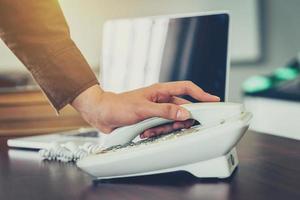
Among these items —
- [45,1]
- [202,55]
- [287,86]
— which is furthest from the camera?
[287,86]

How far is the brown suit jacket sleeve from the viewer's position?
3.12 ft

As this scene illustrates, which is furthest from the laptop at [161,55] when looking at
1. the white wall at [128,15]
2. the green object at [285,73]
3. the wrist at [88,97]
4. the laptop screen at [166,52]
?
the green object at [285,73]

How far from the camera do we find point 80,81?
949 mm

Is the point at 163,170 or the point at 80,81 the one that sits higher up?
the point at 80,81

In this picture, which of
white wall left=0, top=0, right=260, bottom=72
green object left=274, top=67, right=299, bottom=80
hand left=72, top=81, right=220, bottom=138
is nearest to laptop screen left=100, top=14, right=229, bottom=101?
hand left=72, top=81, right=220, bottom=138

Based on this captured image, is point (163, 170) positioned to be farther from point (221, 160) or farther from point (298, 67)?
point (298, 67)

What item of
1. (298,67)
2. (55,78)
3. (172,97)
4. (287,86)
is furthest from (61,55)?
(298,67)

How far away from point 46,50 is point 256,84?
1.81 metres

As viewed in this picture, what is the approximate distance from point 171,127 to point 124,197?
7.4 inches

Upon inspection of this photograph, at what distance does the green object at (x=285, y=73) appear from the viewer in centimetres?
259

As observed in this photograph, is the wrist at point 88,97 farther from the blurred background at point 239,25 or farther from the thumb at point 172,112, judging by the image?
the blurred background at point 239,25

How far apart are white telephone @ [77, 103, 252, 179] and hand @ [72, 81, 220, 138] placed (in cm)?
4

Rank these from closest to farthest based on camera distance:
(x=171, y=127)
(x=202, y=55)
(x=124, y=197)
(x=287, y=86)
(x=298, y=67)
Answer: (x=124, y=197) < (x=171, y=127) < (x=202, y=55) < (x=287, y=86) < (x=298, y=67)

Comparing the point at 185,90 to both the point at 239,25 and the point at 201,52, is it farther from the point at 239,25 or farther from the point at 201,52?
the point at 239,25
